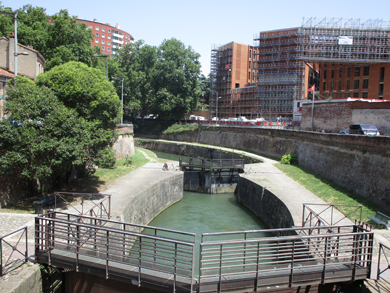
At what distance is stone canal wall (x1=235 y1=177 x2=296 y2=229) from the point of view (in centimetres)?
1647

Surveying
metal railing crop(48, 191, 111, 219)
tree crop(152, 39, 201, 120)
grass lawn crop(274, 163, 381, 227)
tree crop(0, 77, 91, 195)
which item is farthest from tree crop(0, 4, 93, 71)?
grass lawn crop(274, 163, 381, 227)

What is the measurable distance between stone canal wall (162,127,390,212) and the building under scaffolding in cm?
1940

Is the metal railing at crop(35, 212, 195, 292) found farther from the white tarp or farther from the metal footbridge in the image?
the white tarp

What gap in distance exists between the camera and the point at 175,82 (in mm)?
58094

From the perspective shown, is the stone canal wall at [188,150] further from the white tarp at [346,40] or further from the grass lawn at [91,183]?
the white tarp at [346,40]

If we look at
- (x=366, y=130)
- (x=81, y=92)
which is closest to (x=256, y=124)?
(x=366, y=130)

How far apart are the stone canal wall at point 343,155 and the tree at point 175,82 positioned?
71.4 feet

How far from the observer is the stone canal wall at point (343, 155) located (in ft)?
59.4

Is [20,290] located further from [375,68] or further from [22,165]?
[375,68]

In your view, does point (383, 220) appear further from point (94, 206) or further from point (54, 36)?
point (54, 36)

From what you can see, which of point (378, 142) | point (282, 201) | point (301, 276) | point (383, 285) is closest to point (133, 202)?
point (282, 201)

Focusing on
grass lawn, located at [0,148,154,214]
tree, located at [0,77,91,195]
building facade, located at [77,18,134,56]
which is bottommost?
grass lawn, located at [0,148,154,214]

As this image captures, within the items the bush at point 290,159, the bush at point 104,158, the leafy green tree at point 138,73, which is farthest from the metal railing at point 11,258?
the leafy green tree at point 138,73

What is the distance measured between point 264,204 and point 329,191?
416 centimetres
